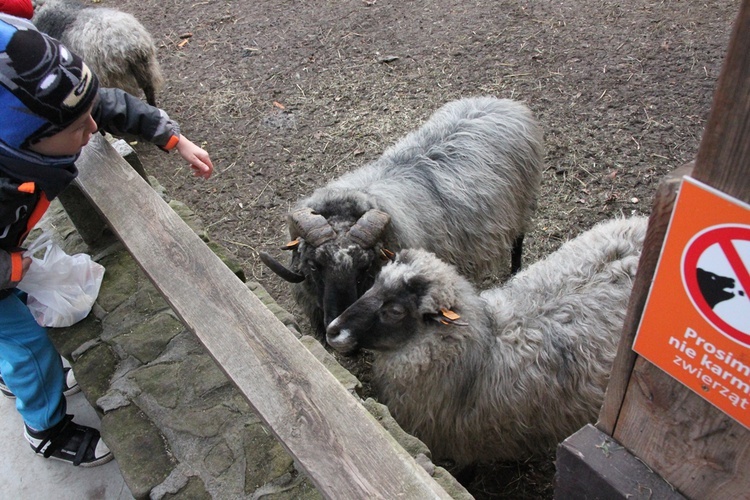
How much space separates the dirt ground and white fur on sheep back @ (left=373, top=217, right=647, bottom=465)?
63.1 inches

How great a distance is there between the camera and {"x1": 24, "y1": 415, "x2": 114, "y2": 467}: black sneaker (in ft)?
9.46

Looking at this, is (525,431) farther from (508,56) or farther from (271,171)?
(508,56)

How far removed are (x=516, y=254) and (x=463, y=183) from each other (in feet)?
3.07

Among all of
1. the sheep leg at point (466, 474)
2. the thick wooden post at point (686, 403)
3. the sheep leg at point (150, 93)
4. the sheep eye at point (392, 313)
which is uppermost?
the thick wooden post at point (686, 403)

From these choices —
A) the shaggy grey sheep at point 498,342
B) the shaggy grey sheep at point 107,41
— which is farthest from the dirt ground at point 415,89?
the shaggy grey sheep at point 498,342

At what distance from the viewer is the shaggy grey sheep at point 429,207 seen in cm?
324

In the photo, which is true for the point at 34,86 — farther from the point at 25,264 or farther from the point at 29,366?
the point at 29,366

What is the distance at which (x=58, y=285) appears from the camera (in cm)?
288

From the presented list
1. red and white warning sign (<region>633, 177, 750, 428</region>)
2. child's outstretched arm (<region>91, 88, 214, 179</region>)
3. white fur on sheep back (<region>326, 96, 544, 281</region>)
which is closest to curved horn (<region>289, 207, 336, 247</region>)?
white fur on sheep back (<region>326, 96, 544, 281</region>)

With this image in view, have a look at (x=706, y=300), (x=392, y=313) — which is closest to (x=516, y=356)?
(x=392, y=313)

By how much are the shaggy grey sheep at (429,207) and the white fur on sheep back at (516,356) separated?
19.1 inches

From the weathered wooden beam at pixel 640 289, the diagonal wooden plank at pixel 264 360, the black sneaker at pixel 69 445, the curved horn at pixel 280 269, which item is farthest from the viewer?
the curved horn at pixel 280 269

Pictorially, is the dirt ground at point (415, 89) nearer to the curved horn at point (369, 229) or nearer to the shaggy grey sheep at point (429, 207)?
the shaggy grey sheep at point (429, 207)

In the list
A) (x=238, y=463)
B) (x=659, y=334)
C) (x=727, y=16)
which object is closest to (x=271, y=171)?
(x=238, y=463)
